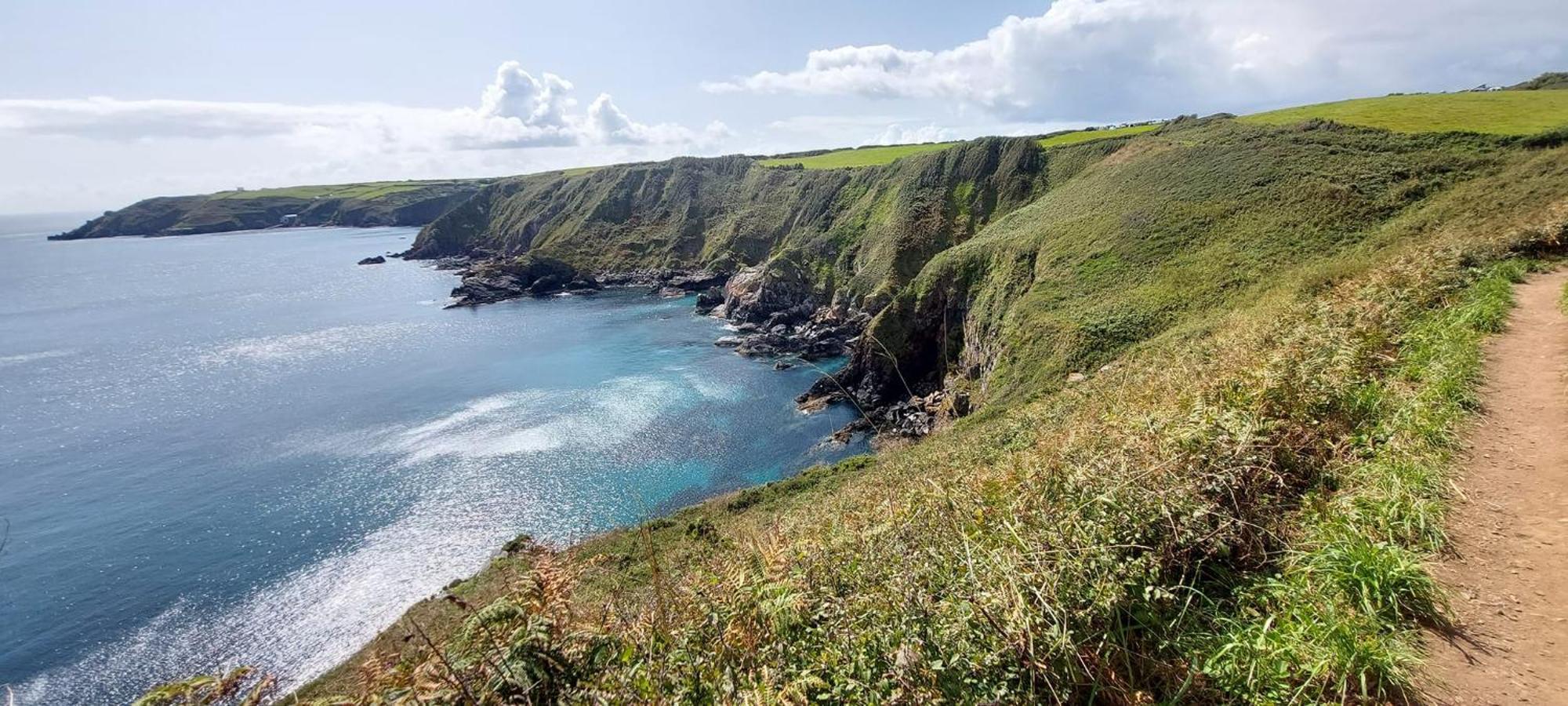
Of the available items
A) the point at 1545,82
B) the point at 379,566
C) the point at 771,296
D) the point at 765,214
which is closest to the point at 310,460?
the point at 379,566

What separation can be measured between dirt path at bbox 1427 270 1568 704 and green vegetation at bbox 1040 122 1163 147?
267ft

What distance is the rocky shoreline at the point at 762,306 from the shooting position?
48.7 meters

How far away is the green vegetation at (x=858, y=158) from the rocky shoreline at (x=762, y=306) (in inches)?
1353

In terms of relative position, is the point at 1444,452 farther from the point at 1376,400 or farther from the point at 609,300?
the point at 609,300

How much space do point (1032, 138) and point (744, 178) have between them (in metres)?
59.7

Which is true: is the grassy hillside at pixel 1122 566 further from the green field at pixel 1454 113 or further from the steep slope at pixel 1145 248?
the green field at pixel 1454 113

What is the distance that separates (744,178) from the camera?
129m

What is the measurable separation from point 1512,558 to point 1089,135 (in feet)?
337

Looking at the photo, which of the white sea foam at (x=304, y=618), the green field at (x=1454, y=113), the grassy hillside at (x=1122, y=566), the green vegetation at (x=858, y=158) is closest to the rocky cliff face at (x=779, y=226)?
the green vegetation at (x=858, y=158)

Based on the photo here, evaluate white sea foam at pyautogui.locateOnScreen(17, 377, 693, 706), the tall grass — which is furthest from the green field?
white sea foam at pyautogui.locateOnScreen(17, 377, 693, 706)

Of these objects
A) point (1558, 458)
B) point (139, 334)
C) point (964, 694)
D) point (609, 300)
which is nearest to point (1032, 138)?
point (609, 300)

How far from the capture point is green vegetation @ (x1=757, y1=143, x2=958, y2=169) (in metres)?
114

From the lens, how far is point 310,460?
45656mm

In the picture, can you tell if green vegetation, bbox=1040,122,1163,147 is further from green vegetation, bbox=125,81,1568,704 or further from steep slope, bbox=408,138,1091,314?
green vegetation, bbox=125,81,1568,704
